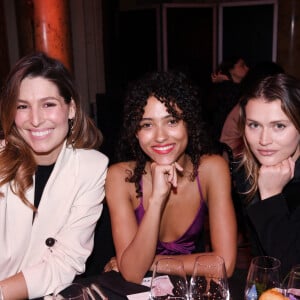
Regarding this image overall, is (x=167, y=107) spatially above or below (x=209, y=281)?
above

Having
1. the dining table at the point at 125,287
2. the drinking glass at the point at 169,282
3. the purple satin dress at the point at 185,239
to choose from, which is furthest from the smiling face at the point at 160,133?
the drinking glass at the point at 169,282

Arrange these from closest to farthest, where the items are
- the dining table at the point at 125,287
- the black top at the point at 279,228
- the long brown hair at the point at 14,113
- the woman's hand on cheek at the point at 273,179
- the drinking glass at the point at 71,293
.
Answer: the drinking glass at the point at 71,293, the dining table at the point at 125,287, the black top at the point at 279,228, the woman's hand on cheek at the point at 273,179, the long brown hair at the point at 14,113

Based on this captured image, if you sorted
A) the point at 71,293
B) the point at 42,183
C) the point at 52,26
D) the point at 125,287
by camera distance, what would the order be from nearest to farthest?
the point at 71,293
the point at 125,287
the point at 42,183
the point at 52,26

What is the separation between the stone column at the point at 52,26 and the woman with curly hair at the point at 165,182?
3463mm

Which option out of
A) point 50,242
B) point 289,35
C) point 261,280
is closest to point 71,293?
point 261,280

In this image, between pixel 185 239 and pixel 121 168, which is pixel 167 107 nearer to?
pixel 121 168

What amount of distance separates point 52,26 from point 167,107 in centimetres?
376

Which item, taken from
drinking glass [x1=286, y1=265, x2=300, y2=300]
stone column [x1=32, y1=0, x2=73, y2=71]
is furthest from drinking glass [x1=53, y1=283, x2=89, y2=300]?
stone column [x1=32, y1=0, x2=73, y2=71]

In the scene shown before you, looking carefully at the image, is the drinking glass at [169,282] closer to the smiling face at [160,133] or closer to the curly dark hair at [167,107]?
the smiling face at [160,133]

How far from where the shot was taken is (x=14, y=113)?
78.9 inches

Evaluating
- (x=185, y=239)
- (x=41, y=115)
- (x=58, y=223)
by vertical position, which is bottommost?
(x=185, y=239)

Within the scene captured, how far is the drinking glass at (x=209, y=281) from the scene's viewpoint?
1.29 m

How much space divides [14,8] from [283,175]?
5407 mm

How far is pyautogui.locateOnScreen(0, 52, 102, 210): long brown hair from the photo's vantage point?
1.99 metres
